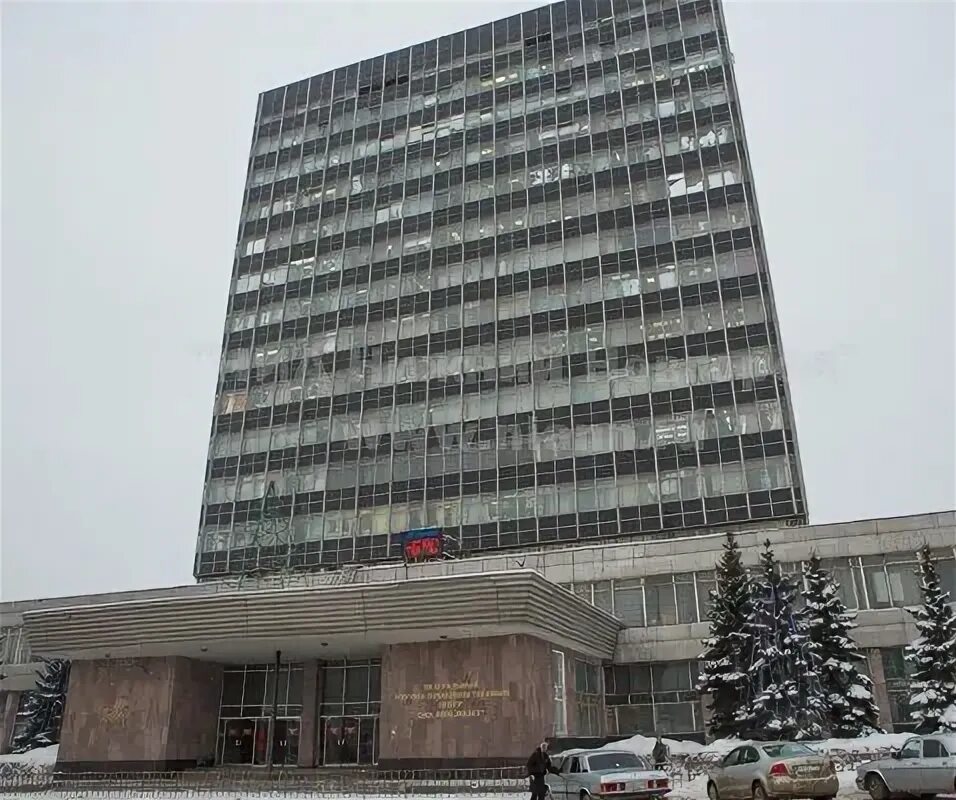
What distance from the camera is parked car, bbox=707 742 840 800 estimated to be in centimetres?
2067

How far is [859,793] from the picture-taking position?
23.3 metres

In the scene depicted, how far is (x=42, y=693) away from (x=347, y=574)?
1964cm

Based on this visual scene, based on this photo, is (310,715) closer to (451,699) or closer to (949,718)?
(451,699)

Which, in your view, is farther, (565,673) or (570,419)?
(570,419)

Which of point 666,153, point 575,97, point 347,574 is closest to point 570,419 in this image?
point 347,574

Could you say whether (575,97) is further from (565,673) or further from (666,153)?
(565,673)

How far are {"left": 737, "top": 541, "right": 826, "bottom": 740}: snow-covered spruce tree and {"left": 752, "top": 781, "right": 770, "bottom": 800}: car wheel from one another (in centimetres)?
1518

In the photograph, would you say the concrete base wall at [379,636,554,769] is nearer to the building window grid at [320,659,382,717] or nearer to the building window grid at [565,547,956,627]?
the building window grid at [320,659,382,717]

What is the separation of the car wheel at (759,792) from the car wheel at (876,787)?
9.32 feet

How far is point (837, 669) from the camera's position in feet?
123

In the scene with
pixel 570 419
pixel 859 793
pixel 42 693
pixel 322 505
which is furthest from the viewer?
pixel 322 505

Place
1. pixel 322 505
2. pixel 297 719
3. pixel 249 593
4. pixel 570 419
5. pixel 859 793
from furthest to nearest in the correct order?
pixel 322 505 < pixel 570 419 < pixel 297 719 < pixel 249 593 < pixel 859 793

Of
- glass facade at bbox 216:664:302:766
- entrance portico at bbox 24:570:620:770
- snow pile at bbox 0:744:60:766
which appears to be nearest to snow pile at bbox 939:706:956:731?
entrance portico at bbox 24:570:620:770

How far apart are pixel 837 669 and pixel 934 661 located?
382 centimetres
